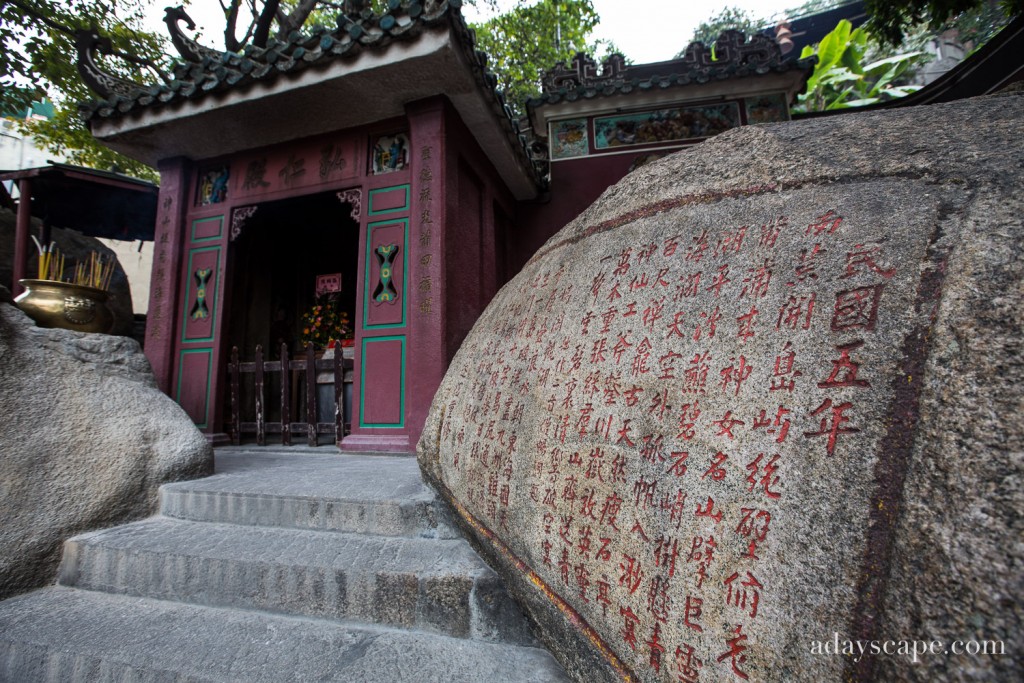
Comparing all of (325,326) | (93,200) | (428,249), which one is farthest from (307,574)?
(93,200)

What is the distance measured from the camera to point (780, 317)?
3.64ft

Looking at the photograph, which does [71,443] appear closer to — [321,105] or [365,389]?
[365,389]

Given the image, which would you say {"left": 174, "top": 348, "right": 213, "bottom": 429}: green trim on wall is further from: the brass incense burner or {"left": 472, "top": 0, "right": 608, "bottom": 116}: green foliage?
{"left": 472, "top": 0, "right": 608, "bottom": 116}: green foliage

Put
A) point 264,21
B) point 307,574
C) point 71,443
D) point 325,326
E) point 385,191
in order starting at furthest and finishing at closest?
point 264,21 < point 325,326 < point 385,191 < point 71,443 < point 307,574

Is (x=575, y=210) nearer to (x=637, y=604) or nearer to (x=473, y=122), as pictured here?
(x=473, y=122)

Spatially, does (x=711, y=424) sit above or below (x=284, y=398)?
below

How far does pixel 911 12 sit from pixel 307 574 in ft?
20.6

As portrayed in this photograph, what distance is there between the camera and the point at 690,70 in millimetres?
6691

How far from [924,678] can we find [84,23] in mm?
12452

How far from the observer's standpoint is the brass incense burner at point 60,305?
3189 millimetres

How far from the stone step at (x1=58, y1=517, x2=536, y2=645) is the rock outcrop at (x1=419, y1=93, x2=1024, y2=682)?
0.32 meters

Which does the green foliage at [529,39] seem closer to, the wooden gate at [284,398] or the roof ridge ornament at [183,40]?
the roof ridge ornament at [183,40]

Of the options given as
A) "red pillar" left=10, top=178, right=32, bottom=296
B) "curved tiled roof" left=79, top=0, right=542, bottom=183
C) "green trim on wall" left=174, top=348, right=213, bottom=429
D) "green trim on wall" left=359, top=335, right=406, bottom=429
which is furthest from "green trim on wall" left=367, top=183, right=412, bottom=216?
"red pillar" left=10, top=178, right=32, bottom=296

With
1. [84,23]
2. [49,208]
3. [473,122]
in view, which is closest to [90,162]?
[84,23]
